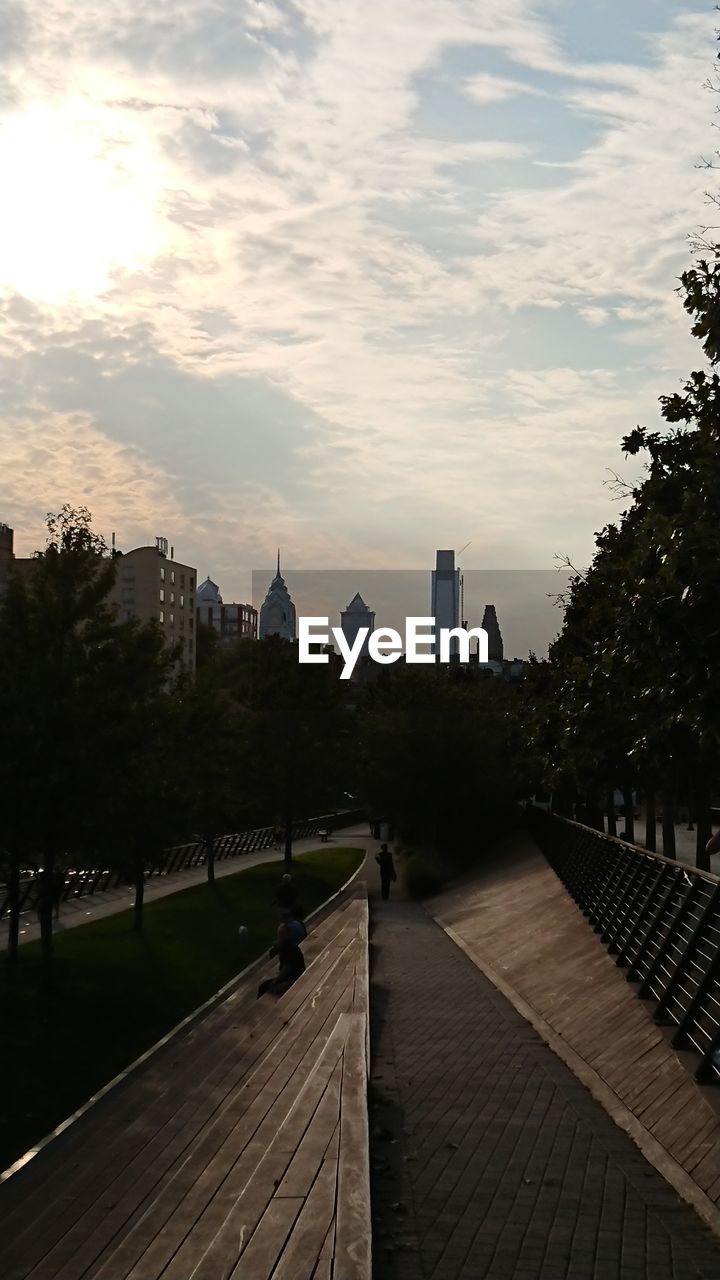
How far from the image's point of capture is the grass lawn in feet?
51.9

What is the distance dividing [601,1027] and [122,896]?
28600 mm

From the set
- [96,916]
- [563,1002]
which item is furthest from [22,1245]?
[96,916]

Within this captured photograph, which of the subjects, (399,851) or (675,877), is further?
(399,851)

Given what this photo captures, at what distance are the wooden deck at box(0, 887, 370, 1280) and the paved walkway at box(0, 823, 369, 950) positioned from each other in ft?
52.7

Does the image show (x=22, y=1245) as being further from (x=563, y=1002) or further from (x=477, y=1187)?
(x=563, y=1002)

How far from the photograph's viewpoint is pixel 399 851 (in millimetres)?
53906

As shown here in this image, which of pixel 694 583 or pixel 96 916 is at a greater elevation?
pixel 694 583

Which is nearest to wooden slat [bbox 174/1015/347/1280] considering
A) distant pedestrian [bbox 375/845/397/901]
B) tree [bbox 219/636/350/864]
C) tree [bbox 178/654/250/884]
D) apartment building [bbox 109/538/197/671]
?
tree [bbox 178/654/250/884]

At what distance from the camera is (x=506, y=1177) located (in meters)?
9.28

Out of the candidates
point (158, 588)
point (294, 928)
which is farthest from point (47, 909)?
point (158, 588)

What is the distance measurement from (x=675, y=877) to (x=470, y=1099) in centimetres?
432

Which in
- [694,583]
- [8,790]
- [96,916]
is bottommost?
[96,916]

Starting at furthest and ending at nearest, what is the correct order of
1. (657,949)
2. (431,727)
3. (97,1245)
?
(431,727) < (657,949) < (97,1245)

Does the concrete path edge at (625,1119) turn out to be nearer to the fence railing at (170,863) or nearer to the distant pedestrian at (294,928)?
the distant pedestrian at (294,928)
